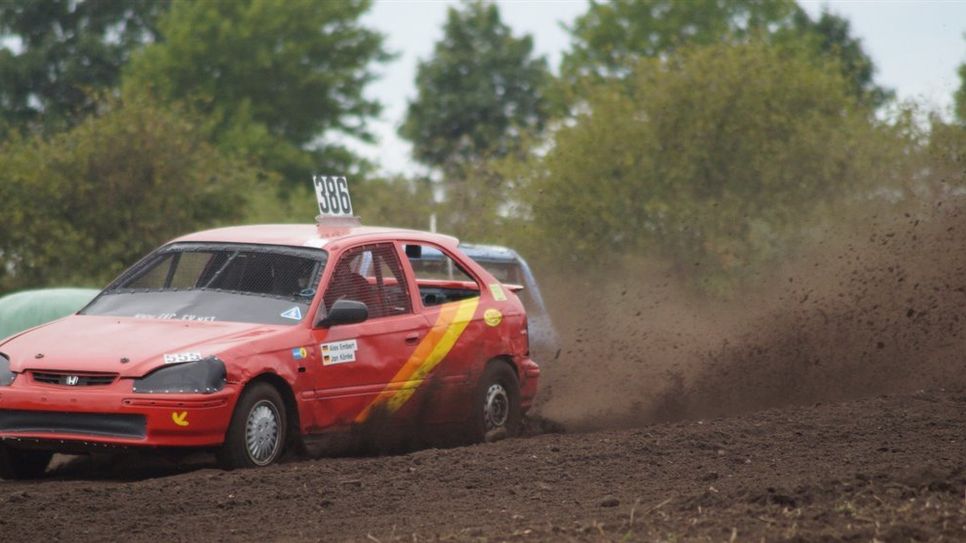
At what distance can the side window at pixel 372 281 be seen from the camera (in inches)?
410

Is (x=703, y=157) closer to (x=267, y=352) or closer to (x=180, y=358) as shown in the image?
(x=267, y=352)

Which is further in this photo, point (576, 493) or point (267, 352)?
point (267, 352)

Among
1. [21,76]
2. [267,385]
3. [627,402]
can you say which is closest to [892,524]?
[267,385]

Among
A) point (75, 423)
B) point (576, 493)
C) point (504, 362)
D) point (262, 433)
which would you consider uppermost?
point (504, 362)

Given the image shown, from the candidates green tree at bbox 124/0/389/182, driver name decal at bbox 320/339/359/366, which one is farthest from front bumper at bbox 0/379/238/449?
green tree at bbox 124/0/389/182

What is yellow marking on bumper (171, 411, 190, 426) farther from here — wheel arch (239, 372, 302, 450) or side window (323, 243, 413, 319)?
side window (323, 243, 413, 319)

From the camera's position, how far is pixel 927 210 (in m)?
17.1

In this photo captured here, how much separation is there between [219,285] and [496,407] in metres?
2.32

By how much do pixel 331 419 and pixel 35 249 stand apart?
2152 centimetres

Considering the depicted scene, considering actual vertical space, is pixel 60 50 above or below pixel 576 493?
above

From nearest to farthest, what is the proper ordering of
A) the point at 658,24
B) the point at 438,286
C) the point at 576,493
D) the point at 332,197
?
the point at 576,493 → the point at 332,197 → the point at 438,286 → the point at 658,24

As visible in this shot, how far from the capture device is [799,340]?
14562 millimetres

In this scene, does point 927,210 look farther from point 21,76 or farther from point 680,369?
point 21,76

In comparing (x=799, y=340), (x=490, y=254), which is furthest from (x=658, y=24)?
(x=799, y=340)
